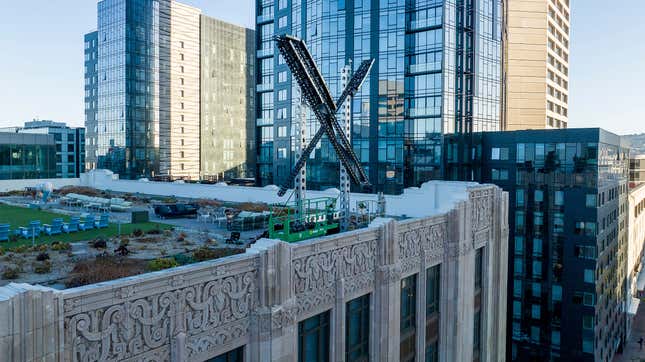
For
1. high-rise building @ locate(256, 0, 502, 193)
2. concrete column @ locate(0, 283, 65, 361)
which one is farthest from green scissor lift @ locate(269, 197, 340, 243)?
high-rise building @ locate(256, 0, 502, 193)

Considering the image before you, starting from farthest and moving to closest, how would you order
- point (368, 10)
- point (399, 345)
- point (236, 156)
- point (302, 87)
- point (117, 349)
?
point (236, 156) < point (368, 10) < point (302, 87) < point (399, 345) < point (117, 349)

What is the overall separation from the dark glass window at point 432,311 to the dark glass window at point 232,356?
501 inches

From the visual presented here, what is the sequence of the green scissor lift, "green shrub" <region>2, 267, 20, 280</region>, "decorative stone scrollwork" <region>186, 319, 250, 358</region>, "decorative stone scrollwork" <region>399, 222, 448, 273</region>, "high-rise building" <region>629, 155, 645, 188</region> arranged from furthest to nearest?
"high-rise building" <region>629, 155, 645, 188</region> < "decorative stone scrollwork" <region>399, 222, 448, 273</region> < the green scissor lift < "green shrub" <region>2, 267, 20, 280</region> < "decorative stone scrollwork" <region>186, 319, 250, 358</region>

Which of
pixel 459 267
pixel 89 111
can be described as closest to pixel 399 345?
pixel 459 267

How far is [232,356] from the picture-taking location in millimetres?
13523

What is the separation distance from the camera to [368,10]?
6334cm

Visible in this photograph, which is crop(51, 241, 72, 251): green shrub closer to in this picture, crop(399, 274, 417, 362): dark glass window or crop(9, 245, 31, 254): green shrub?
crop(9, 245, 31, 254): green shrub

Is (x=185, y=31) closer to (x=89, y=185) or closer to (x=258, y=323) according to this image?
(x=89, y=185)

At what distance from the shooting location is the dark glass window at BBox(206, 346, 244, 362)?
43.0ft

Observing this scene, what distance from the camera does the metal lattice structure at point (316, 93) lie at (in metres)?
22.3

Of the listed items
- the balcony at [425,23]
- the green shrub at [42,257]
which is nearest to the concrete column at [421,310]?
the green shrub at [42,257]

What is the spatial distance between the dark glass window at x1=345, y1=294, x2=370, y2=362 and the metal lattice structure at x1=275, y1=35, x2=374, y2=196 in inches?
354

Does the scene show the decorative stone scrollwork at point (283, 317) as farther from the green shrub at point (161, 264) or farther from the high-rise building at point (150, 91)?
the high-rise building at point (150, 91)

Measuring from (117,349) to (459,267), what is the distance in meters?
19.1
